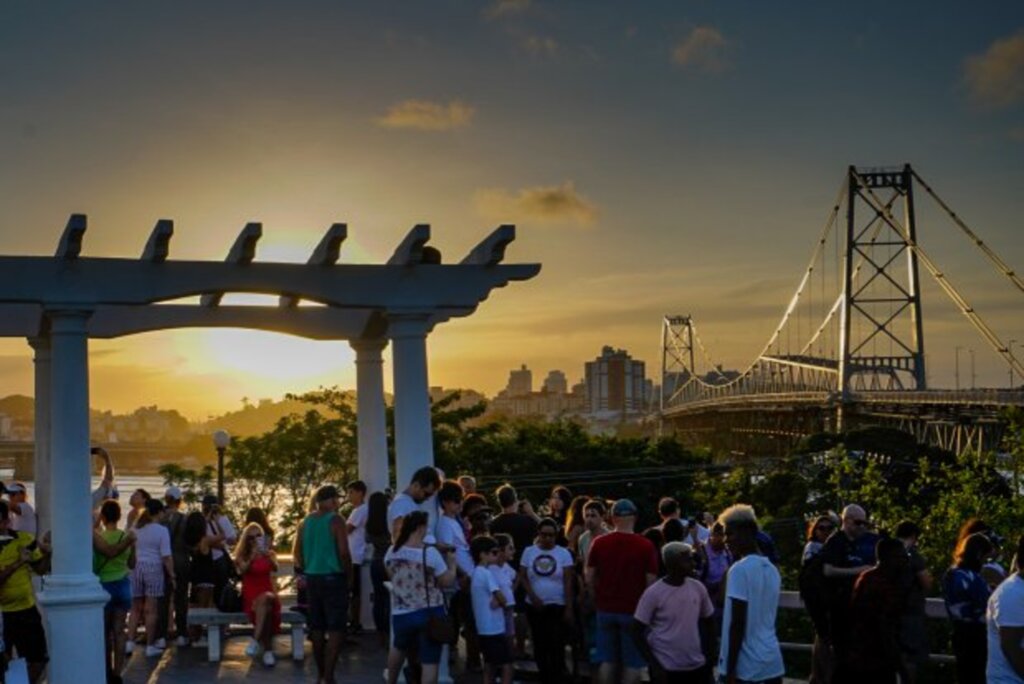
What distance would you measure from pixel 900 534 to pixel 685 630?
2439 mm

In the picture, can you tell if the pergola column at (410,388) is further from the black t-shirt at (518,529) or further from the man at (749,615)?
the man at (749,615)

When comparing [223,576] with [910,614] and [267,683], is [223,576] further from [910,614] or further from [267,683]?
[910,614]

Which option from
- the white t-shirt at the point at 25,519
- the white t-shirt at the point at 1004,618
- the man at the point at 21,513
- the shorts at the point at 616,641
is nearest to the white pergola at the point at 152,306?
the man at the point at 21,513

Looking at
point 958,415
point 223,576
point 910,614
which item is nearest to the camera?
point 910,614

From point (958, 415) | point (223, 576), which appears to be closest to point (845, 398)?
point (958, 415)

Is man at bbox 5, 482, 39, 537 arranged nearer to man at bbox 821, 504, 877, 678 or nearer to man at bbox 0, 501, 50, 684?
man at bbox 0, 501, 50, 684

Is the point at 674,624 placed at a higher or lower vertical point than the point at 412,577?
lower

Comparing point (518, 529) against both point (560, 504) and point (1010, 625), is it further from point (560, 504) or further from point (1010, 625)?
point (1010, 625)

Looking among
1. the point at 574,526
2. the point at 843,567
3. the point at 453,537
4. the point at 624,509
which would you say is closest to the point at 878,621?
the point at 843,567

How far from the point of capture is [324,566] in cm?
1080

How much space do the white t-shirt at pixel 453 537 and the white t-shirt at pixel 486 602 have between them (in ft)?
2.18

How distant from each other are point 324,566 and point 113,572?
5.64ft

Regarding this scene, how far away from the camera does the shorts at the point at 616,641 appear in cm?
959

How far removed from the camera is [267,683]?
11250 millimetres
